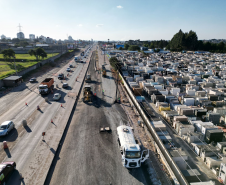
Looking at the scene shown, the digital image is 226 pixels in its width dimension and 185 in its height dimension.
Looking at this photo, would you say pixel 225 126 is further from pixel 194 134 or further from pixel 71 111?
pixel 71 111

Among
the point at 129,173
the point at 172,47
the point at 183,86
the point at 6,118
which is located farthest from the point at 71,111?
the point at 172,47

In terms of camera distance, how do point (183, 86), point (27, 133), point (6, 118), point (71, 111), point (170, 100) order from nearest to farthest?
1. point (27, 133)
2. point (6, 118)
3. point (71, 111)
4. point (170, 100)
5. point (183, 86)

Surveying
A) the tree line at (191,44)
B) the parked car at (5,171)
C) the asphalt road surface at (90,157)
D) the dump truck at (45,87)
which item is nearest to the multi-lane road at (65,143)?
the asphalt road surface at (90,157)

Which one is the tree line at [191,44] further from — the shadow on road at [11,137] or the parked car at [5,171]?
the parked car at [5,171]

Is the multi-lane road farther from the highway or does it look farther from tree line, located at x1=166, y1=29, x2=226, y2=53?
tree line, located at x1=166, y1=29, x2=226, y2=53

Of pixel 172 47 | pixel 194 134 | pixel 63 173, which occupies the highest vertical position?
pixel 172 47

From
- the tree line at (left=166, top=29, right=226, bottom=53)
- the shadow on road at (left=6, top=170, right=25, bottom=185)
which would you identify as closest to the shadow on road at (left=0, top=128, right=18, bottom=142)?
the shadow on road at (left=6, top=170, right=25, bottom=185)

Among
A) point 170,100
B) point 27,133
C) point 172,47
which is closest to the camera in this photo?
point 27,133

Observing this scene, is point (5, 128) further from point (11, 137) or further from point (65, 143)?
point (65, 143)
